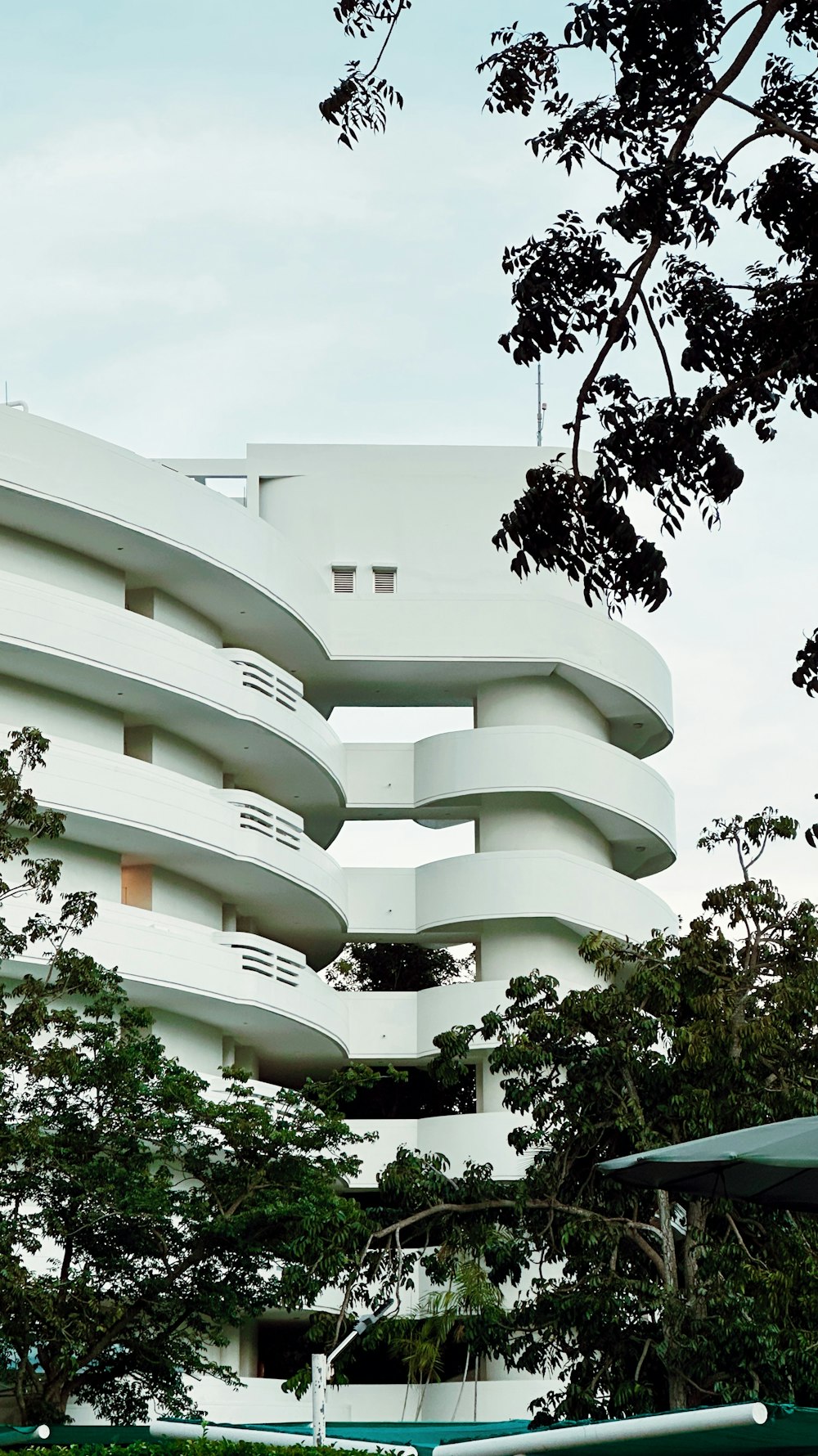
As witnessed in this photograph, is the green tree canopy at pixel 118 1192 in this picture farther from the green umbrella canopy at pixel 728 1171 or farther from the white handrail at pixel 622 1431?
the white handrail at pixel 622 1431

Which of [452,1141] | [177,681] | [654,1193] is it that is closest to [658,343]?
[654,1193]

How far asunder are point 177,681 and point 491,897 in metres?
8.85

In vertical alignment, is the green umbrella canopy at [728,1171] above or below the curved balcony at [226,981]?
below

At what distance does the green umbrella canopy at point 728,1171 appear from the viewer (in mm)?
8492

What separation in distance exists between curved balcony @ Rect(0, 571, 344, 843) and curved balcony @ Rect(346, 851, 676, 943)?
2.35 metres

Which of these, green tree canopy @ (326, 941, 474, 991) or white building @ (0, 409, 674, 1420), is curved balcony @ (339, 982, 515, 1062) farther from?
green tree canopy @ (326, 941, 474, 991)

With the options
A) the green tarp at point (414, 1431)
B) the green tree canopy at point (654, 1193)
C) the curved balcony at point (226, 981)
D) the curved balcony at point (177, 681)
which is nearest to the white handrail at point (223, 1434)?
the green tarp at point (414, 1431)

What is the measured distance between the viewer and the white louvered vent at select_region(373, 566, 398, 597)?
128ft

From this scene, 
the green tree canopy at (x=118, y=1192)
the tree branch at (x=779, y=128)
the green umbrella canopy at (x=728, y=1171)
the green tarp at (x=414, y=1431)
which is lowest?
the green tarp at (x=414, y=1431)

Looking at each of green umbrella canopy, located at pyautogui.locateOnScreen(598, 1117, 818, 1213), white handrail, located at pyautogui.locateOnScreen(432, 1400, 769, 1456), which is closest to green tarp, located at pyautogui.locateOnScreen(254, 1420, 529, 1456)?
green umbrella canopy, located at pyautogui.locateOnScreen(598, 1117, 818, 1213)

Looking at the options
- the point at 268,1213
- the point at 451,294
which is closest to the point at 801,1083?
the point at 268,1213

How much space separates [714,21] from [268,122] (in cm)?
624

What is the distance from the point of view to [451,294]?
12391 mm

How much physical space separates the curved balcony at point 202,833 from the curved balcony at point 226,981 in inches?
49.7
